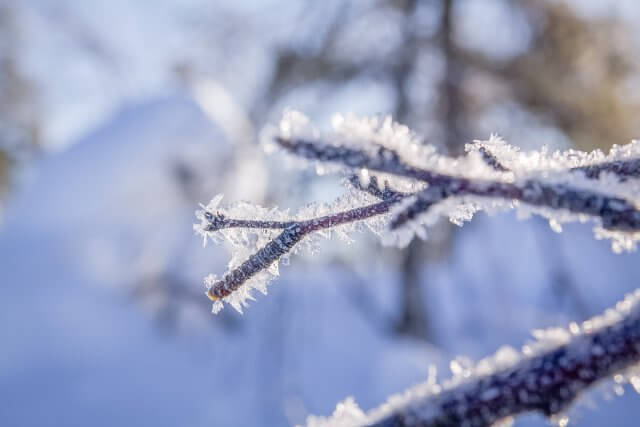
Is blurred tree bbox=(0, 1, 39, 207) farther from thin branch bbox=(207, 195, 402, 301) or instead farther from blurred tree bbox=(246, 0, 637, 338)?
thin branch bbox=(207, 195, 402, 301)

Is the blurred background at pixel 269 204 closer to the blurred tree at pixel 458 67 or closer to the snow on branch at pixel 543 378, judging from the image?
the blurred tree at pixel 458 67

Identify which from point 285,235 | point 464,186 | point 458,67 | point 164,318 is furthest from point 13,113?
point 464,186

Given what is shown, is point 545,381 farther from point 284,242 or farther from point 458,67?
point 458,67

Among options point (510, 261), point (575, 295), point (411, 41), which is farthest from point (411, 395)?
point (510, 261)

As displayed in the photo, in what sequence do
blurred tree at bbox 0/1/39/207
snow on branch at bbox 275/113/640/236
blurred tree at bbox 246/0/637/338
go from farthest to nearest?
blurred tree at bbox 0/1/39/207, blurred tree at bbox 246/0/637/338, snow on branch at bbox 275/113/640/236

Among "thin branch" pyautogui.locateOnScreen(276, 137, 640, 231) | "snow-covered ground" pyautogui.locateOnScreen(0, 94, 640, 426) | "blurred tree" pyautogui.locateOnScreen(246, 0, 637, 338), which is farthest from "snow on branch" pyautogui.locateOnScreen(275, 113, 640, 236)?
"blurred tree" pyautogui.locateOnScreen(246, 0, 637, 338)

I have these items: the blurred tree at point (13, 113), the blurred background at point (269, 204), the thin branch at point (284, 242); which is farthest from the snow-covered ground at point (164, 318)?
the blurred tree at point (13, 113)
